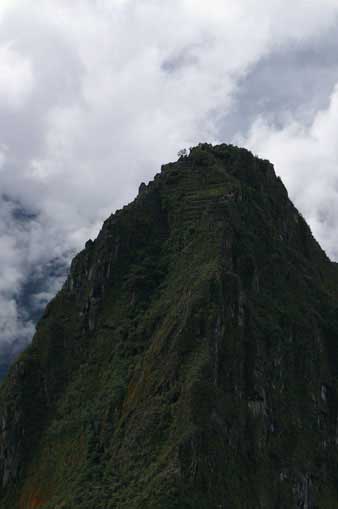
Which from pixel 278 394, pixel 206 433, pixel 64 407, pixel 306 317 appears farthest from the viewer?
pixel 306 317

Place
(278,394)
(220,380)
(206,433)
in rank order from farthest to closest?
1. (278,394)
2. (220,380)
3. (206,433)

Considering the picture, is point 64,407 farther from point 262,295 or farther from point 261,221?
point 261,221

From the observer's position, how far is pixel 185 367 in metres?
98.4

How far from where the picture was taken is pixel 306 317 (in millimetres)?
122688

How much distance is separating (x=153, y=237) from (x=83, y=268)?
11269mm

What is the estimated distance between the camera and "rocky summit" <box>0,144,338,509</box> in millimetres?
93375

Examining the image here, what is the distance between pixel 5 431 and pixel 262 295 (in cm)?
3921

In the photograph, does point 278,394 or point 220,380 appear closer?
point 220,380

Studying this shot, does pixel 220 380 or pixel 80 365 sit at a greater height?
pixel 80 365

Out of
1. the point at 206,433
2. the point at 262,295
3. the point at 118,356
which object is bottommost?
the point at 206,433

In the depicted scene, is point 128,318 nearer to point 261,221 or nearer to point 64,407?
point 64,407

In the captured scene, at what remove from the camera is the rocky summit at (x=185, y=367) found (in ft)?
306

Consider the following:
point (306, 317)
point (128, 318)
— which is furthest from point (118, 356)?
point (306, 317)

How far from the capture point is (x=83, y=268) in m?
126
